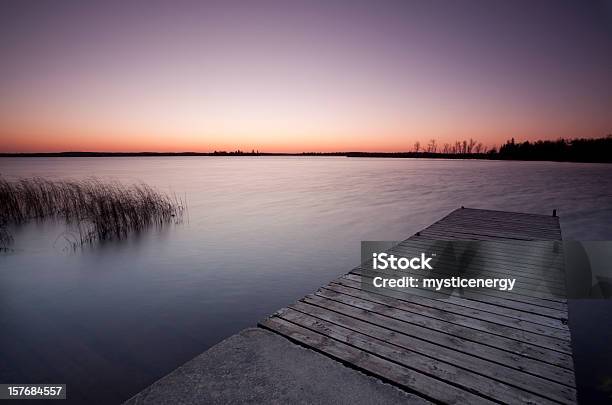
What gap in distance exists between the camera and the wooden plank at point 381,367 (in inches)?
113

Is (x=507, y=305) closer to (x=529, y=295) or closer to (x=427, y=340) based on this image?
(x=529, y=295)

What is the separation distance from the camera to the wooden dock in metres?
3.00

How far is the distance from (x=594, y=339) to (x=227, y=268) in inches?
305

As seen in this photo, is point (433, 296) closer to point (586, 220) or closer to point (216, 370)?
point (216, 370)

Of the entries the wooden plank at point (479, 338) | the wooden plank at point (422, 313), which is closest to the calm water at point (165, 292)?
the wooden plank at point (422, 313)

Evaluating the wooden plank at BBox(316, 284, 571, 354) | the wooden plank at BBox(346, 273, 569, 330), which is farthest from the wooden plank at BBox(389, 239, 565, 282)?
the wooden plank at BBox(316, 284, 571, 354)

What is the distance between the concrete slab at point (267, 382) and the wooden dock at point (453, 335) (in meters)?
0.16

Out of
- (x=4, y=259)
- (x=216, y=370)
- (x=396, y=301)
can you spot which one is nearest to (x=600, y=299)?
(x=396, y=301)

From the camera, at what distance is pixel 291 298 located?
721 centimetres

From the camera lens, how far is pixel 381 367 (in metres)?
3.24

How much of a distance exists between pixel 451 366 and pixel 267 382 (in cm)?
183

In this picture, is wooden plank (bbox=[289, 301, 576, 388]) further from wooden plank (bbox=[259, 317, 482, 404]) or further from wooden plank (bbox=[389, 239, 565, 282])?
wooden plank (bbox=[389, 239, 565, 282])

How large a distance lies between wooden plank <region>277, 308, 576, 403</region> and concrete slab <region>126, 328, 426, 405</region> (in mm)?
431

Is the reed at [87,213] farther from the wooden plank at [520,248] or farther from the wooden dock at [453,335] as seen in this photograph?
the wooden plank at [520,248]
